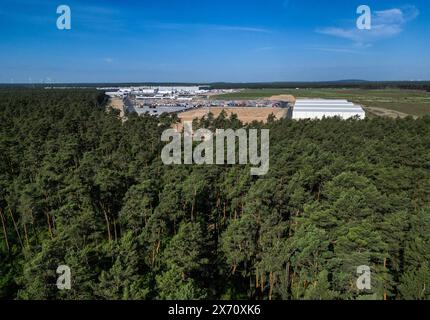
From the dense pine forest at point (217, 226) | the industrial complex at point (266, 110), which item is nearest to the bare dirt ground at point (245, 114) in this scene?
the industrial complex at point (266, 110)

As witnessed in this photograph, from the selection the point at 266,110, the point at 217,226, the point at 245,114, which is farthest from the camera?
the point at 266,110

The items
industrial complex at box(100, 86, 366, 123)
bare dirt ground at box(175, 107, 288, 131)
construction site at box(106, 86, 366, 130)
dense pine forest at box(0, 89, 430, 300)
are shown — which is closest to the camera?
dense pine forest at box(0, 89, 430, 300)

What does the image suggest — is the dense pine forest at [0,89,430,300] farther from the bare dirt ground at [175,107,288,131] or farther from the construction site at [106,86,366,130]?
the bare dirt ground at [175,107,288,131]

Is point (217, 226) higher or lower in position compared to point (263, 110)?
lower

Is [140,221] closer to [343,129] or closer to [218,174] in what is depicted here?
[218,174]

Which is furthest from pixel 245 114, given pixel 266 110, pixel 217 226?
pixel 217 226

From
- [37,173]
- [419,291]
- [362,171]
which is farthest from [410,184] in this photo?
Answer: [37,173]

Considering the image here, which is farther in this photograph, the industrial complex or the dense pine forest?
the industrial complex

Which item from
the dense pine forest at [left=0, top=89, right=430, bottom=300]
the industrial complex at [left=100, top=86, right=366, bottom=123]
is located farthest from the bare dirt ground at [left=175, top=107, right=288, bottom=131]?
the dense pine forest at [left=0, top=89, right=430, bottom=300]

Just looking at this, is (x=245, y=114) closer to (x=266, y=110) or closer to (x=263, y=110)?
(x=263, y=110)

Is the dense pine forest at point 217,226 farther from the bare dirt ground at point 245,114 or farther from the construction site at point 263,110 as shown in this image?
the bare dirt ground at point 245,114

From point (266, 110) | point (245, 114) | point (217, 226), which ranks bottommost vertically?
point (217, 226)
